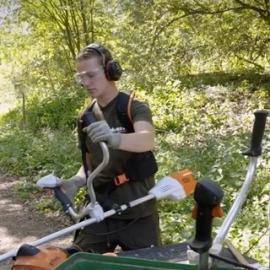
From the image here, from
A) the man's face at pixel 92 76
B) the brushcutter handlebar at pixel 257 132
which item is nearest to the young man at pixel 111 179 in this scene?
the man's face at pixel 92 76

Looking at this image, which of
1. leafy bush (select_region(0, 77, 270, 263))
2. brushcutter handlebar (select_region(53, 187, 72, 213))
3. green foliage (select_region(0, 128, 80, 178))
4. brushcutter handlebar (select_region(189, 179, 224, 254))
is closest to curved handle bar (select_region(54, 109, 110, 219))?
brushcutter handlebar (select_region(53, 187, 72, 213))

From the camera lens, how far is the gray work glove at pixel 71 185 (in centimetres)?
280

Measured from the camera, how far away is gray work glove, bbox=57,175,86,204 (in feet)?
9.20

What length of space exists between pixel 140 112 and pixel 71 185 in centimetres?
59

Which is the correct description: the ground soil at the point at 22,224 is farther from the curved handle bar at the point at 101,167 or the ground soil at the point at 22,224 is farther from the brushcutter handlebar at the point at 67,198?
the curved handle bar at the point at 101,167

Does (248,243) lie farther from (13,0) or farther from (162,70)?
(13,0)

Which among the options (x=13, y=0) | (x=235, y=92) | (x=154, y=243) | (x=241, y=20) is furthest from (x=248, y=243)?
(x=13, y=0)

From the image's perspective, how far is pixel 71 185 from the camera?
2.92 m

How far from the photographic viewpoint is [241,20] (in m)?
12.9

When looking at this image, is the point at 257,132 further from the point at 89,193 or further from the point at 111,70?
the point at 111,70

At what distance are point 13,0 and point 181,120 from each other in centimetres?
895

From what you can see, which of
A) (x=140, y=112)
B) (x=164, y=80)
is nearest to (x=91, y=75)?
(x=140, y=112)

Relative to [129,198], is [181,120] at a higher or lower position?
lower

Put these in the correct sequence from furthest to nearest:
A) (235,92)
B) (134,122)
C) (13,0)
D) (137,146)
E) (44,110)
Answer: (13,0), (44,110), (235,92), (134,122), (137,146)
